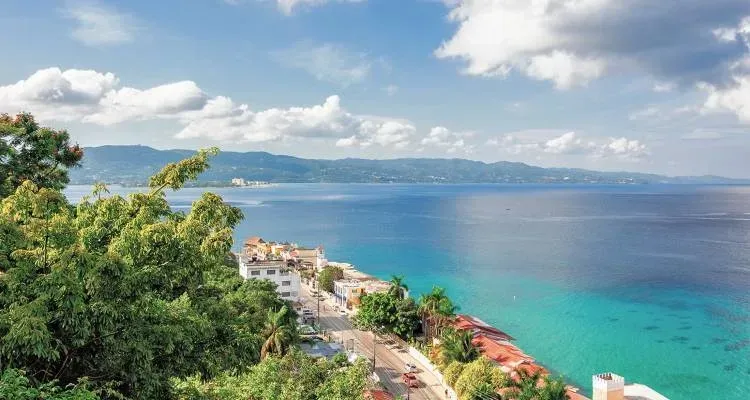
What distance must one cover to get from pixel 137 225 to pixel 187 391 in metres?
3.99

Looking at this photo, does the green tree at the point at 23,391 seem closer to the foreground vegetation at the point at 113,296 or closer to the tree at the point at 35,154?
the foreground vegetation at the point at 113,296

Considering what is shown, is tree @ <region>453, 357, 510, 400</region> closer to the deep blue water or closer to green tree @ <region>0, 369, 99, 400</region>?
the deep blue water

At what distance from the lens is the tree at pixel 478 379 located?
24.6 m

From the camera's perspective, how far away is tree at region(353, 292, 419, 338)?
3675 cm

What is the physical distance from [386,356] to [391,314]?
2999 millimetres

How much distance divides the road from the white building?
2.54m

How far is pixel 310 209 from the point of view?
17875 centimetres

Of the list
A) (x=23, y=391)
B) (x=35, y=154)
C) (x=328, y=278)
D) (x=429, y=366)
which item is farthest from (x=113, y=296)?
(x=328, y=278)

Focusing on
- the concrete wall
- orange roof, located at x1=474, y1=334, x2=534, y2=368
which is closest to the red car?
the concrete wall

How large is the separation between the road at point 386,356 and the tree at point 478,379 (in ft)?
9.65

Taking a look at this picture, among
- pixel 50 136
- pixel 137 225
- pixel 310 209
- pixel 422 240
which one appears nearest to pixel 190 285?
pixel 137 225

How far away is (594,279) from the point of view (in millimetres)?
63750

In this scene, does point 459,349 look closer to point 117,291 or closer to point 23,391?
point 117,291

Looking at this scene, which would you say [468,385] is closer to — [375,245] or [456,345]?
[456,345]
